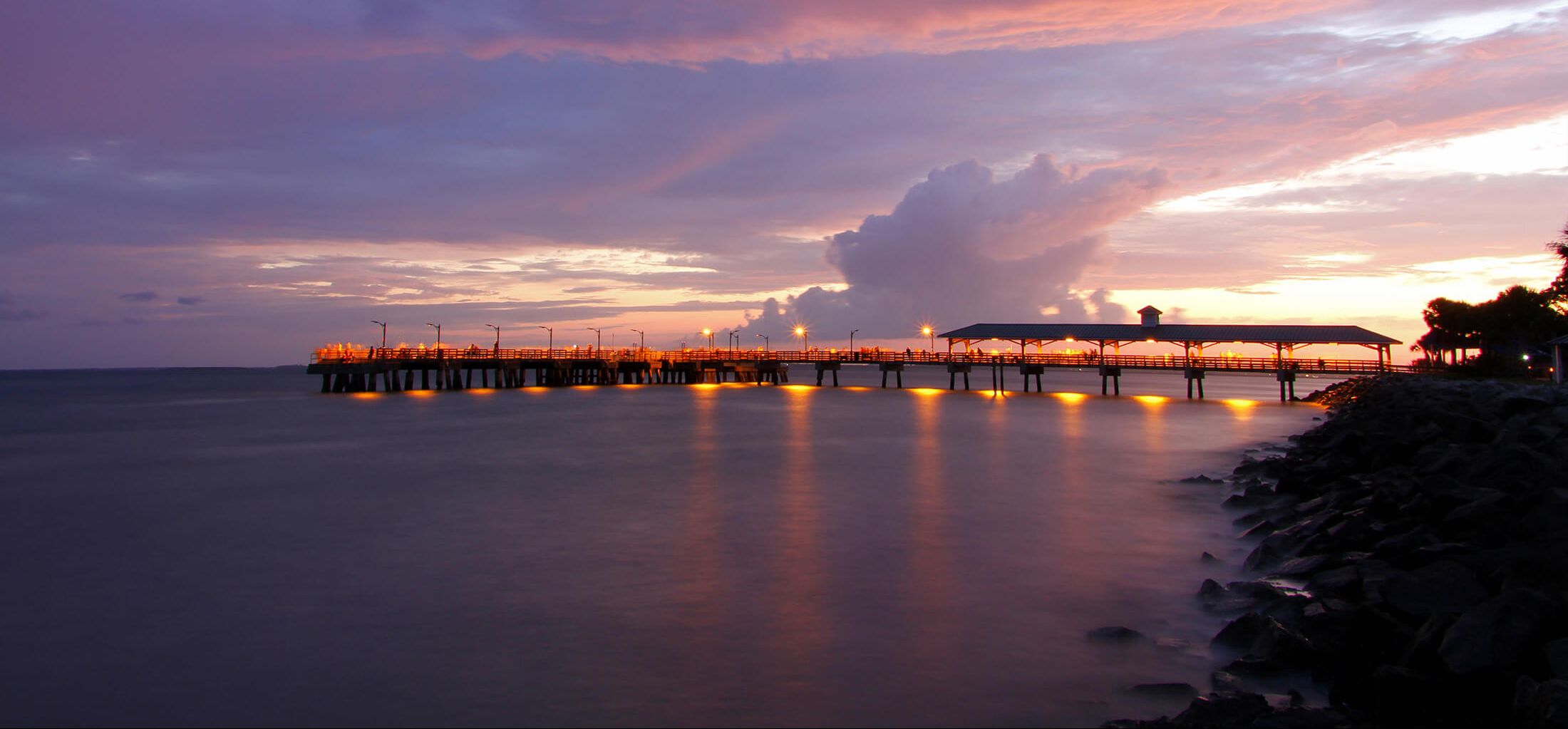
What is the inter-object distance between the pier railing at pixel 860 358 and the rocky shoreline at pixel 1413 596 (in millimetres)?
53720

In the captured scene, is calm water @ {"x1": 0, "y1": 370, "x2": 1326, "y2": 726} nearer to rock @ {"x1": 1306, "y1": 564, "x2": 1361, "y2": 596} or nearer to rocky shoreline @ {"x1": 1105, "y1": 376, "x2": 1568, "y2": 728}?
rocky shoreline @ {"x1": 1105, "y1": 376, "x2": 1568, "y2": 728}

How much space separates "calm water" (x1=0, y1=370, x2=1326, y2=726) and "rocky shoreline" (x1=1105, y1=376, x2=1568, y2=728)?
2.91ft

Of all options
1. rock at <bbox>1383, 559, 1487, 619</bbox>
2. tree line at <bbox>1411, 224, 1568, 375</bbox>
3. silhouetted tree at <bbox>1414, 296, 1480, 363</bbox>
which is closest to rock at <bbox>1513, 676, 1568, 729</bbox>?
rock at <bbox>1383, 559, 1487, 619</bbox>

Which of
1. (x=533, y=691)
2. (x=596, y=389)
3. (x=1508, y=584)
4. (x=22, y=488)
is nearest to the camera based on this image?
(x=1508, y=584)

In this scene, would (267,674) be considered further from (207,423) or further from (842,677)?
(207,423)

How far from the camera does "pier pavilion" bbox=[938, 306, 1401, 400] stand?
65250 millimetres

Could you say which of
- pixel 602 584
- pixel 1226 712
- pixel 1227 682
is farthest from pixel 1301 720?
pixel 602 584

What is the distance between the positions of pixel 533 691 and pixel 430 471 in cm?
2120

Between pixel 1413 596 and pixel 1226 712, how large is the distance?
8.29 feet

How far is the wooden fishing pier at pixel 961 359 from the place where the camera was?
218ft

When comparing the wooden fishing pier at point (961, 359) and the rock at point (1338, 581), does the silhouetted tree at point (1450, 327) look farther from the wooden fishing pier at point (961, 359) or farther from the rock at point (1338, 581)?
the rock at point (1338, 581)

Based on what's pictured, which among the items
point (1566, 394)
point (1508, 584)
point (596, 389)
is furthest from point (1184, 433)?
point (596, 389)

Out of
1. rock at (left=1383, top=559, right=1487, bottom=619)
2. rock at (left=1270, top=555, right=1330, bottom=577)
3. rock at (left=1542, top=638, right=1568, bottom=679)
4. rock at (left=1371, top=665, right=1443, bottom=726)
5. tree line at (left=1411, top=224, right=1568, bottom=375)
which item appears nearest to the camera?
rock at (left=1542, top=638, right=1568, bottom=679)

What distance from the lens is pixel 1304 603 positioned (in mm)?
10156
